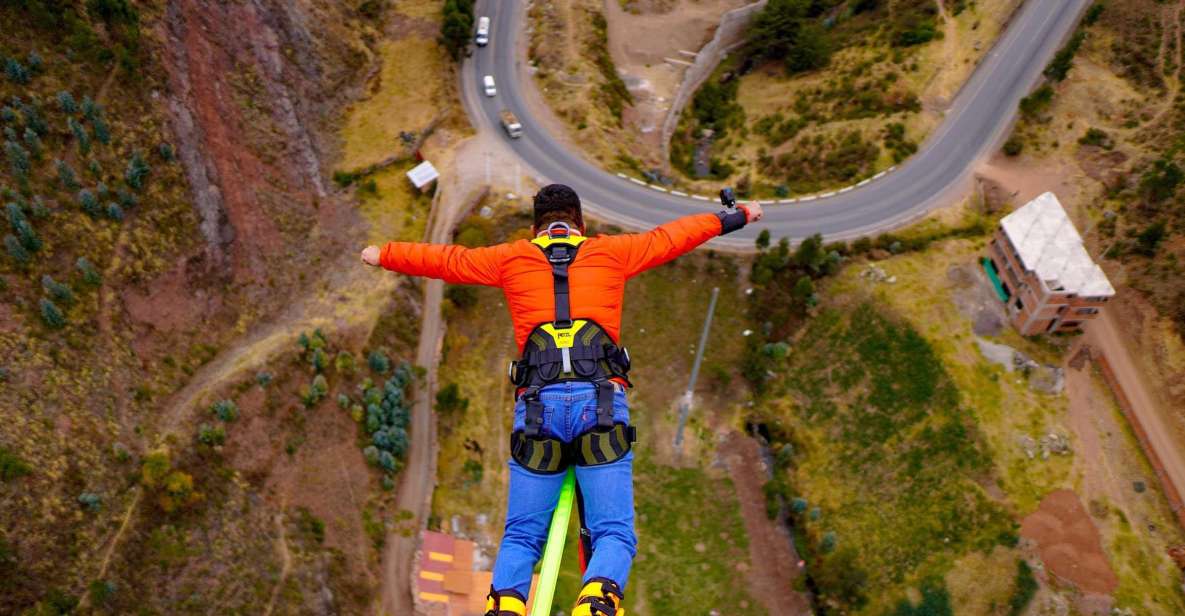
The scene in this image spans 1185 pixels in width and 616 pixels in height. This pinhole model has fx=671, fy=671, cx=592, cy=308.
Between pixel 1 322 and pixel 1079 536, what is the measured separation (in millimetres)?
60128

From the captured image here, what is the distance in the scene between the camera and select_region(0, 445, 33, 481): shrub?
30583 millimetres

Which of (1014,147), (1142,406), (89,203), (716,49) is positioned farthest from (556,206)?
(716,49)

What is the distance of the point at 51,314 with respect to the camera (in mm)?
34344

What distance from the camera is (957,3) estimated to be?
227ft

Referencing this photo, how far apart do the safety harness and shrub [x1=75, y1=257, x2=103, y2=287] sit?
111 ft

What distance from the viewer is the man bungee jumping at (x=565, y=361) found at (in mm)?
13422

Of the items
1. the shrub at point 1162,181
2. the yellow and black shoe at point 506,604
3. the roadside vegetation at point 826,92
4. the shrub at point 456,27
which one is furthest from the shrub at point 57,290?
the shrub at point 1162,181

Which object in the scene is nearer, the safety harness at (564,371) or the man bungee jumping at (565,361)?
the man bungee jumping at (565,361)

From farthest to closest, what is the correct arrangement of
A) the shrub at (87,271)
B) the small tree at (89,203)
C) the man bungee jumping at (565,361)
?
the small tree at (89,203)
the shrub at (87,271)
the man bungee jumping at (565,361)

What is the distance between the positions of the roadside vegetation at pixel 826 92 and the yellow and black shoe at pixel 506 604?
5215 centimetres

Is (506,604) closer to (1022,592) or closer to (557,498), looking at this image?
(557,498)

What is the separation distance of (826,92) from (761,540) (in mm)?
46679

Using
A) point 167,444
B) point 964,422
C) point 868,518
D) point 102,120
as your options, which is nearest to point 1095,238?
point 964,422

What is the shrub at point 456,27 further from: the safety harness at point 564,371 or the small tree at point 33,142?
the safety harness at point 564,371
